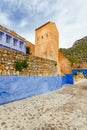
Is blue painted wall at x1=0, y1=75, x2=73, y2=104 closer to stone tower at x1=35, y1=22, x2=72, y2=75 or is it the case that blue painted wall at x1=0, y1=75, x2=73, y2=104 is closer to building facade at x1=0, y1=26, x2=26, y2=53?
building facade at x1=0, y1=26, x2=26, y2=53

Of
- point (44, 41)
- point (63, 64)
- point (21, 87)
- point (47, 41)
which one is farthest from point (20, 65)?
point (63, 64)

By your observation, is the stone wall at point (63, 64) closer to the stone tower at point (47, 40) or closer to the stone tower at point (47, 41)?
the stone tower at point (47, 40)

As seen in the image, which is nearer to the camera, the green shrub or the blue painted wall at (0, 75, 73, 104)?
the blue painted wall at (0, 75, 73, 104)

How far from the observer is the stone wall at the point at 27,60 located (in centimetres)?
740

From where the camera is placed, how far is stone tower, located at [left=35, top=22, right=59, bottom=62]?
25.0 meters

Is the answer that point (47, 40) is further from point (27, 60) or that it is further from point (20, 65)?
point (20, 65)

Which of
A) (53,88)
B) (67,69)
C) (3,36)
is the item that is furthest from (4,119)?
(67,69)

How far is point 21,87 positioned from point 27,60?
2.00 meters

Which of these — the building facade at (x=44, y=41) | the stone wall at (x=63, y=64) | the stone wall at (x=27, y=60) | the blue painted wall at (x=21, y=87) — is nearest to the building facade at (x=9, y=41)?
the building facade at (x=44, y=41)

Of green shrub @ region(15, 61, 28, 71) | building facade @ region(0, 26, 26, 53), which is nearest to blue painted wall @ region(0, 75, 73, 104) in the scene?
green shrub @ region(15, 61, 28, 71)

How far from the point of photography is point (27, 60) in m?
9.39

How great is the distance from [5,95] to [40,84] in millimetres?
4097

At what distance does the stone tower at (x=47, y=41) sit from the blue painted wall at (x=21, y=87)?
1307cm

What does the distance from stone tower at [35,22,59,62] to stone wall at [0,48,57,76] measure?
11903mm
